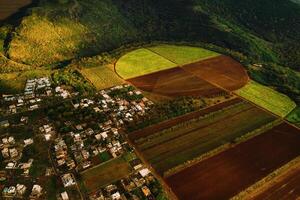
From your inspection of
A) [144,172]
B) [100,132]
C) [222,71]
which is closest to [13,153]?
[100,132]

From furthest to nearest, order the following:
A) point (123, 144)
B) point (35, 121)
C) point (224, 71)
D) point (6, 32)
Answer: point (6, 32) → point (224, 71) → point (35, 121) → point (123, 144)

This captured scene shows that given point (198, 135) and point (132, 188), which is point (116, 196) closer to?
Answer: point (132, 188)

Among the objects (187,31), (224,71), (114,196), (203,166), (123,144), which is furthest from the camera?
(187,31)

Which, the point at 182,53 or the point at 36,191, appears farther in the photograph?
the point at 182,53

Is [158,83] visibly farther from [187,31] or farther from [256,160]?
[187,31]

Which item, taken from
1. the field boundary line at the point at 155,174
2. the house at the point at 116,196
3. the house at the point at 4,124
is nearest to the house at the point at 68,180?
the house at the point at 116,196

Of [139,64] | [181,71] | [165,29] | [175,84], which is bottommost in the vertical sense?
[139,64]

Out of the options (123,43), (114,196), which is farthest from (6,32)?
(114,196)

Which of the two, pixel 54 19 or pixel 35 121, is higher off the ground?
pixel 54 19
